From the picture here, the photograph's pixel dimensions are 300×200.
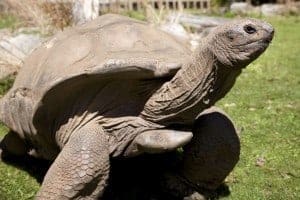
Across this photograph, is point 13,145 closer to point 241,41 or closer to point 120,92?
point 120,92

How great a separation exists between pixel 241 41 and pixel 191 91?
0.32 meters

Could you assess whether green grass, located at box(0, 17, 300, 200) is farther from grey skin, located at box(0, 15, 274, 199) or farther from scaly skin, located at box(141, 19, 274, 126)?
scaly skin, located at box(141, 19, 274, 126)

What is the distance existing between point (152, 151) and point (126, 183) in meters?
0.66

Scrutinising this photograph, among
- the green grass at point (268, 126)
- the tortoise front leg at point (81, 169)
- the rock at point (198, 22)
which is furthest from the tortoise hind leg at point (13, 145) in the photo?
the rock at point (198, 22)

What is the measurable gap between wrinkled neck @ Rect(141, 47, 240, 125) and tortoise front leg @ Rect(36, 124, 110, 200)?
0.24m

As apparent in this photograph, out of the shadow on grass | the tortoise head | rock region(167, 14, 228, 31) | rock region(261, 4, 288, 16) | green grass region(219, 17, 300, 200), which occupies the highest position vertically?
the tortoise head

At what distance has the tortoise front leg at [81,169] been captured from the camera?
2.46 metres

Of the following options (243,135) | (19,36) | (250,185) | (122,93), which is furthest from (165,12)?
(122,93)

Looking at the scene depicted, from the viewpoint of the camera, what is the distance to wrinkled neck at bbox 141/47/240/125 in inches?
93.2

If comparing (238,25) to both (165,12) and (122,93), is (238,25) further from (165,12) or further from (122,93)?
(165,12)

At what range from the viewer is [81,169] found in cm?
245

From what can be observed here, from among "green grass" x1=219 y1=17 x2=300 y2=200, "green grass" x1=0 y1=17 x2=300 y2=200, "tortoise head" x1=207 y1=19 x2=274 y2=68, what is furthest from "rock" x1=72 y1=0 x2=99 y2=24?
"tortoise head" x1=207 y1=19 x2=274 y2=68

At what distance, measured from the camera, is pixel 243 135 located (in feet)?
13.7

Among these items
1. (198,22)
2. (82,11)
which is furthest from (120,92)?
(198,22)
